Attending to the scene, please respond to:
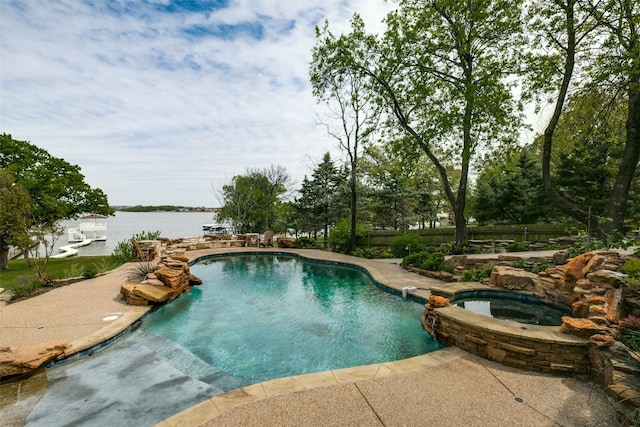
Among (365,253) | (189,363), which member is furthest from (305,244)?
(189,363)

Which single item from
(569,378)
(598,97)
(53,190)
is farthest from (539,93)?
(53,190)

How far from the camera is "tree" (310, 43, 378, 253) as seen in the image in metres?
15.1

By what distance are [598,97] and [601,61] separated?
1.11 m

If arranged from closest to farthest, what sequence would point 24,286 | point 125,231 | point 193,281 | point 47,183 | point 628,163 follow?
point 24,286 → point 628,163 → point 193,281 → point 47,183 → point 125,231

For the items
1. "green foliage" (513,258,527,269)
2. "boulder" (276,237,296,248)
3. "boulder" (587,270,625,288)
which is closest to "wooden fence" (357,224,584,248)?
"boulder" (276,237,296,248)

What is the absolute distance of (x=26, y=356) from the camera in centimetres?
431

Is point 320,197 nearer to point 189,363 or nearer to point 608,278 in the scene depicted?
point 189,363

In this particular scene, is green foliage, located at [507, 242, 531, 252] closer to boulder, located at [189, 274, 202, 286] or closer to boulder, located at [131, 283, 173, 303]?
boulder, located at [189, 274, 202, 286]

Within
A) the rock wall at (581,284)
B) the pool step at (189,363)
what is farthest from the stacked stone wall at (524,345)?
the pool step at (189,363)

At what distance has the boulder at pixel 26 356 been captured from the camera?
409 cm

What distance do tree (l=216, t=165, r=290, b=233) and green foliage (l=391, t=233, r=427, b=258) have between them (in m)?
13.8

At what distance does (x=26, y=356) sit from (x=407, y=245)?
12.7 m

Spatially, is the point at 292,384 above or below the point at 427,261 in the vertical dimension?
below

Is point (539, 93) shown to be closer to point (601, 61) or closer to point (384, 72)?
point (601, 61)
